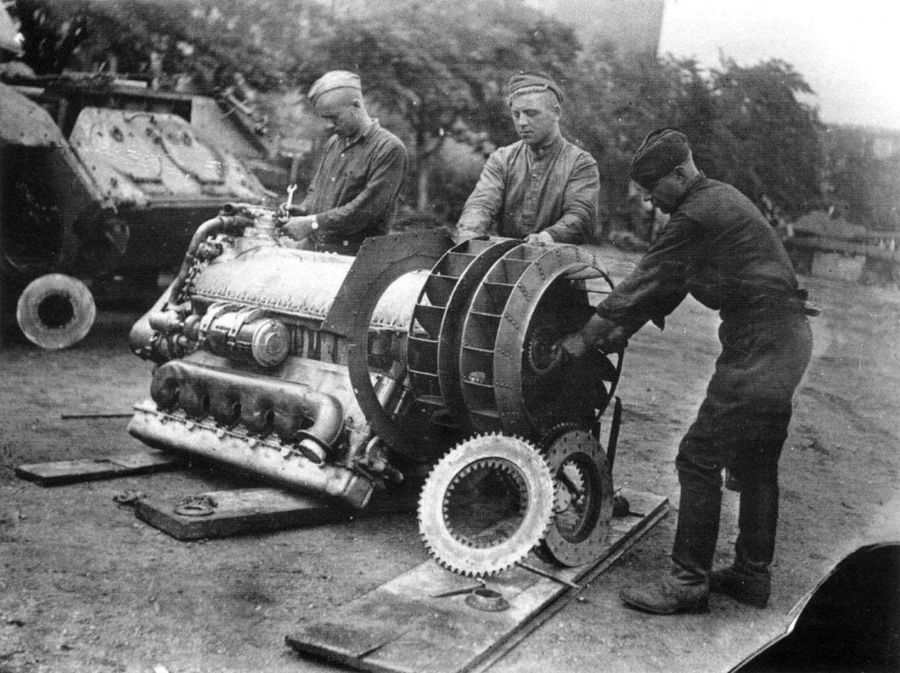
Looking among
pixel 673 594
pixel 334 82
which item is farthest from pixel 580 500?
pixel 334 82

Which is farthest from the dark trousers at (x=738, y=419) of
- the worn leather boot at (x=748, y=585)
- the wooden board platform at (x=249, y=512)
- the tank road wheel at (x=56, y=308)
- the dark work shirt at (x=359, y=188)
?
the tank road wheel at (x=56, y=308)

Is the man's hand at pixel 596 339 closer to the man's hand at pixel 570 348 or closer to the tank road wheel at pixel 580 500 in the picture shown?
the man's hand at pixel 570 348

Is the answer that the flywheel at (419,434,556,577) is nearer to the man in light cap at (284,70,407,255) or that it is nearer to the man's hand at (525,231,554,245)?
the man's hand at (525,231,554,245)

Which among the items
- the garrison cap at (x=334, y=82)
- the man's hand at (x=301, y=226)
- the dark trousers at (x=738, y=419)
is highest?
the garrison cap at (x=334, y=82)

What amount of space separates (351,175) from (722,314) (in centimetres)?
232

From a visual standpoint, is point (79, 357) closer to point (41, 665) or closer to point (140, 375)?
point (140, 375)

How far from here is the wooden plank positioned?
4285mm

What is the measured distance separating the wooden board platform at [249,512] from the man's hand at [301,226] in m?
1.40

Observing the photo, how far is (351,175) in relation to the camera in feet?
16.6

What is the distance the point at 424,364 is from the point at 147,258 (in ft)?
15.6

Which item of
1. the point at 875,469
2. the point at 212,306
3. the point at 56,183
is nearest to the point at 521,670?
the point at 212,306

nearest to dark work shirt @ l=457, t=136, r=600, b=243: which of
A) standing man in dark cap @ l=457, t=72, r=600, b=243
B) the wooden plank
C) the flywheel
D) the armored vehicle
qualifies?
standing man in dark cap @ l=457, t=72, r=600, b=243

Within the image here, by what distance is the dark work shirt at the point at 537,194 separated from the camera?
4.36 m

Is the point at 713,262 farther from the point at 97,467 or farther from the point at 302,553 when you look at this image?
the point at 97,467
